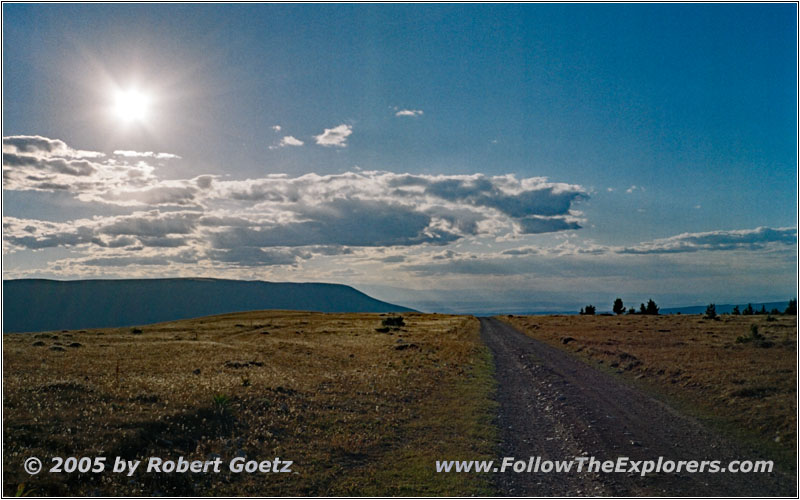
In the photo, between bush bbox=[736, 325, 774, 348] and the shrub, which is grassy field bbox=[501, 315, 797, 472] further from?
the shrub

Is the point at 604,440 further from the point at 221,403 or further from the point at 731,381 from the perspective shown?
the point at 221,403

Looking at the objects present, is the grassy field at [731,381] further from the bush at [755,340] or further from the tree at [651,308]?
the tree at [651,308]

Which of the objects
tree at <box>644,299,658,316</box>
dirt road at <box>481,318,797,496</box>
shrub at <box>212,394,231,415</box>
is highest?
shrub at <box>212,394,231,415</box>

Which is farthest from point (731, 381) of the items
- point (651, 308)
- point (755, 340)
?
point (651, 308)

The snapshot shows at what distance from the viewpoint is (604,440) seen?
1476cm

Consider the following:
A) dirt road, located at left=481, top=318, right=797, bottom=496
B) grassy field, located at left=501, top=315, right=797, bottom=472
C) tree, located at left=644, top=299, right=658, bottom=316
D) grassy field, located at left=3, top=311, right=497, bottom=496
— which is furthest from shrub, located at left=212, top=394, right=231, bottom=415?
tree, located at left=644, top=299, right=658, bottom=316

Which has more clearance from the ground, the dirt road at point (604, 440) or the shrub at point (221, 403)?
the shrub at point (221, 403)

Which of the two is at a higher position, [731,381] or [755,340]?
[731,381]

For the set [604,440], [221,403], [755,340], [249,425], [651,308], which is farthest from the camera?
[651,308]

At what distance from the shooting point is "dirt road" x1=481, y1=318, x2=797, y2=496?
11.4 m

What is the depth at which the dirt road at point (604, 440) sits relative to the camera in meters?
11.4

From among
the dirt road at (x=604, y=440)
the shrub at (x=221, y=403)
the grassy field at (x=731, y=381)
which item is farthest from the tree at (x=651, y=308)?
the shrub at (x=221, y=403)

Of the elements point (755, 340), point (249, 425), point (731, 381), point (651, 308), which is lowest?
point (651, 308)

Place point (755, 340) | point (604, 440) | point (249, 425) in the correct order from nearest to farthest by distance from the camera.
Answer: point (604, 440) < point (249, 425) < point (755, 340)
